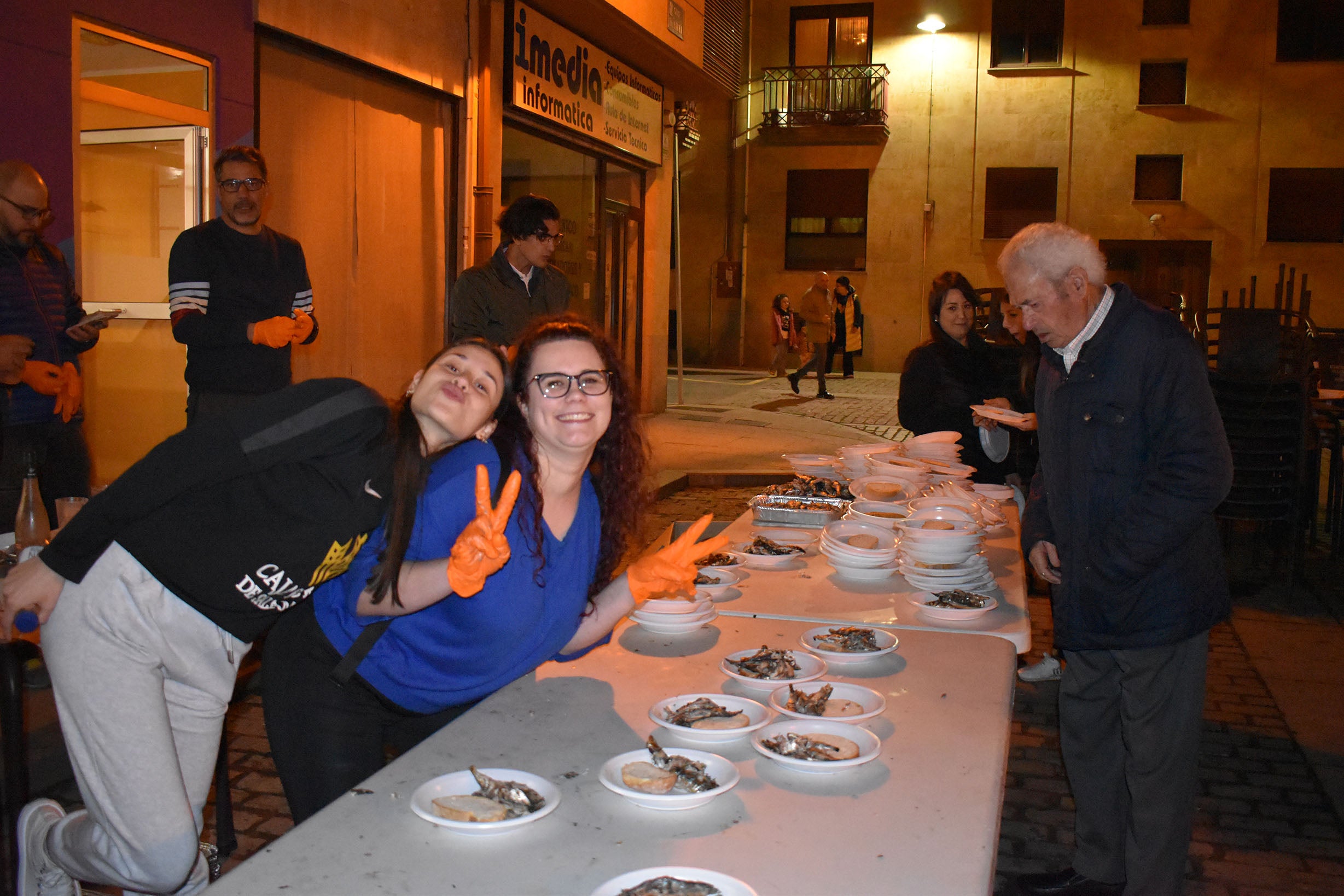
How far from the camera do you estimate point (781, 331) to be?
2408 cm

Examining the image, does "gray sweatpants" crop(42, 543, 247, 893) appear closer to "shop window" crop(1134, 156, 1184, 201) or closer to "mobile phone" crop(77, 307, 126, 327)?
"mobile phone" crop(77, 307, 126, 327)

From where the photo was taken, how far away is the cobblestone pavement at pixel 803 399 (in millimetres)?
15789

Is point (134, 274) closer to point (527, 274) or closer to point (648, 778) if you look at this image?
point (527, 274)

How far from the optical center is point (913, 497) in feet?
15.5

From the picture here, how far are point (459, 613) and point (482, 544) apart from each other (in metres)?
0.35

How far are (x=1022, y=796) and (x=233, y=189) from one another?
14.5 ft

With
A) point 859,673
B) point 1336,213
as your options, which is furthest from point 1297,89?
point 859,673

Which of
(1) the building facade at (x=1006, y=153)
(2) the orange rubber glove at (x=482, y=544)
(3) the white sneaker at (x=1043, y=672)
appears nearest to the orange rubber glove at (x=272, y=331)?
(2) the orange rubber glove at (x=482, y=544)

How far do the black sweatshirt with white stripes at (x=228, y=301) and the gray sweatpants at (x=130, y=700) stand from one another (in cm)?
288

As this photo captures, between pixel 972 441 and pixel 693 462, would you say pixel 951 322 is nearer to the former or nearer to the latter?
pixel 972 441

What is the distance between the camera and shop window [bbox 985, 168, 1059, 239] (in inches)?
1008

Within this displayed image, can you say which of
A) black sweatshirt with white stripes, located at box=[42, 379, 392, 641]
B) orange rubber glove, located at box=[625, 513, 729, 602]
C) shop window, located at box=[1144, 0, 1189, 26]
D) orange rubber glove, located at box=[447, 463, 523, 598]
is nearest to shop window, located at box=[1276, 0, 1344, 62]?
shop window, located at box=[1144, 0, 1189, 26]

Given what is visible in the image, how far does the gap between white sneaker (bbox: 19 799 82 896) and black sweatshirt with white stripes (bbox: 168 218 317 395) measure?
106 inches

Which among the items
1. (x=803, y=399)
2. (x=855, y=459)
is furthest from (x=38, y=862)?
(x=803, y=399)
